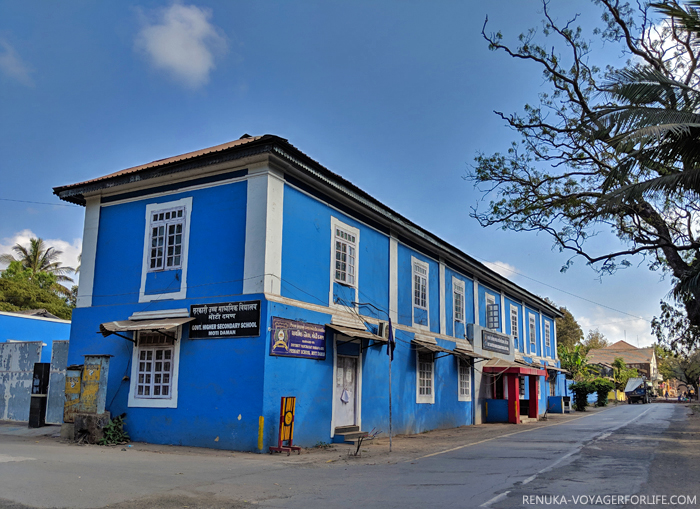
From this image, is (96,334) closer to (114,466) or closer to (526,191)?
(114,466)

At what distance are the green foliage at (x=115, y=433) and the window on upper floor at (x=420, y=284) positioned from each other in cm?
969

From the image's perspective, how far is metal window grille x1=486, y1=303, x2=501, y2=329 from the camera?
26.1 m

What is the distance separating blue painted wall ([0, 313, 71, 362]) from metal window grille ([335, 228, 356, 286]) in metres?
12.8

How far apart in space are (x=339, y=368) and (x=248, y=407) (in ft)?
10.9

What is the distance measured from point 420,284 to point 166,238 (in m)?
9.04

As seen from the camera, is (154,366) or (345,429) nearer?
(154,366)

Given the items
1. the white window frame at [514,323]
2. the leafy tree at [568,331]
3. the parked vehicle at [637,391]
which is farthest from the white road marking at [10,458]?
the leafy tree at [568,331]

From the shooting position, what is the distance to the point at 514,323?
2998 centimetres

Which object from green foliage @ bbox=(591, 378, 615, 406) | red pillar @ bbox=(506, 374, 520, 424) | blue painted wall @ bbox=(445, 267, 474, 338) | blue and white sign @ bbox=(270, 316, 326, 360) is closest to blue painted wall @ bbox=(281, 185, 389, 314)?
blue and white sign @ bbox=(270, 316, 326, 360)

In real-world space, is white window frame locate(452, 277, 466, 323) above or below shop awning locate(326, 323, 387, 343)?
above

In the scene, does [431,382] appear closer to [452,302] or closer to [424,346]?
[424,346]

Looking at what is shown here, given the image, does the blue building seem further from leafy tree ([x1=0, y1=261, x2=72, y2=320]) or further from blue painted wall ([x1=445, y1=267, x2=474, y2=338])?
leafy tree ([x1=0, y1=261, x2=72, y2=320])

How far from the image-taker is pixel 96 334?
14.5 meters

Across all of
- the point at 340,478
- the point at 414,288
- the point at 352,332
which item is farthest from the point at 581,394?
the point at 340,478
